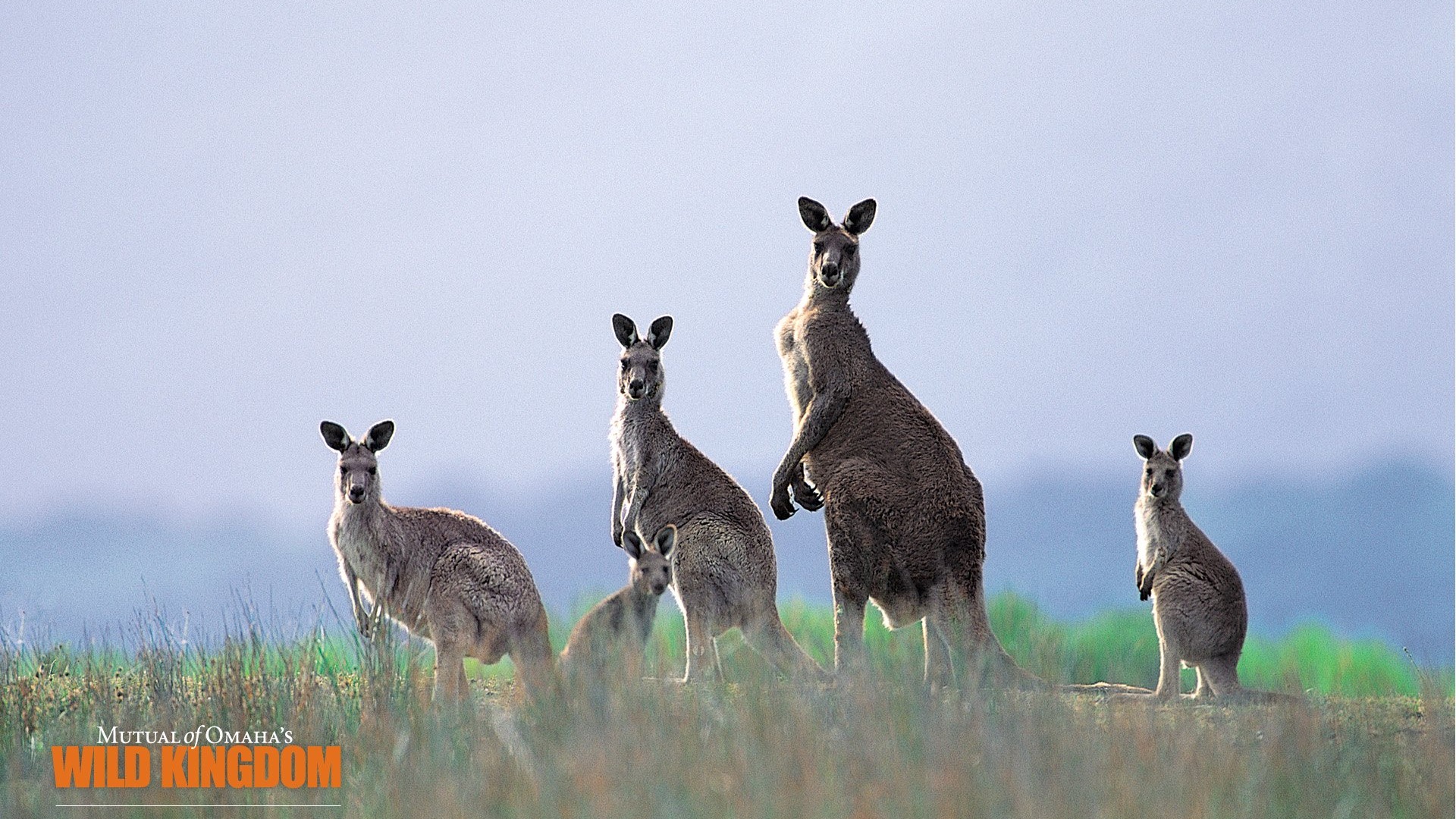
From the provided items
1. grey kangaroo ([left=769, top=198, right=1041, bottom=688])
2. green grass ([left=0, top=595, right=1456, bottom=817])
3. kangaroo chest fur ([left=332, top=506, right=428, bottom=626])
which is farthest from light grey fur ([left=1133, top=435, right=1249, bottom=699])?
kangaroo chest fur ([left=332, top=506, right=428, bottom=626])

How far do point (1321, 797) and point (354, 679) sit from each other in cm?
592

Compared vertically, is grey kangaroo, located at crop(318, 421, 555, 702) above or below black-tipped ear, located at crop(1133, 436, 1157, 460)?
below

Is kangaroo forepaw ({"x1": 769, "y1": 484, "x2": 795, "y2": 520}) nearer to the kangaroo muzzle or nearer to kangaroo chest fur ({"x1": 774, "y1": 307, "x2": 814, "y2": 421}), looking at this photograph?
kangaroo chest fur ({"x1": 774, "y1": 307, "x2": 814, "y2": 421})

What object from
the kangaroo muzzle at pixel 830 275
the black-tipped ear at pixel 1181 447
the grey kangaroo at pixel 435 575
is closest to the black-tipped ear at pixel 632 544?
the grey kangaroo at pixel 435 575

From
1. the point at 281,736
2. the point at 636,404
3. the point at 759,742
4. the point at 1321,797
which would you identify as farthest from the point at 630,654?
the point at 1321,797

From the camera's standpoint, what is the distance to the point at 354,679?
977 centimetres

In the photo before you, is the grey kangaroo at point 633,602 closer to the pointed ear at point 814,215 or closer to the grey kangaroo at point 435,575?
the grey kangaroo at point 435,575

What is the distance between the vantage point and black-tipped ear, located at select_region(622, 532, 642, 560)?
9.81 m

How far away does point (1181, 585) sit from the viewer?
31.0ft

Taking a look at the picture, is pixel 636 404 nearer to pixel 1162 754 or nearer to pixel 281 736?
pixel 281 736

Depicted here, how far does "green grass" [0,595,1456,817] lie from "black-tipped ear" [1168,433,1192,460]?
154 cm

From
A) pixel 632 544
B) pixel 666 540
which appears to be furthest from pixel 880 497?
pixel 632 544

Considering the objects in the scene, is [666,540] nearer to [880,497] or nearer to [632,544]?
[632,544]

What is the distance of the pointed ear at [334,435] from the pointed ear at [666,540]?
2.12m
